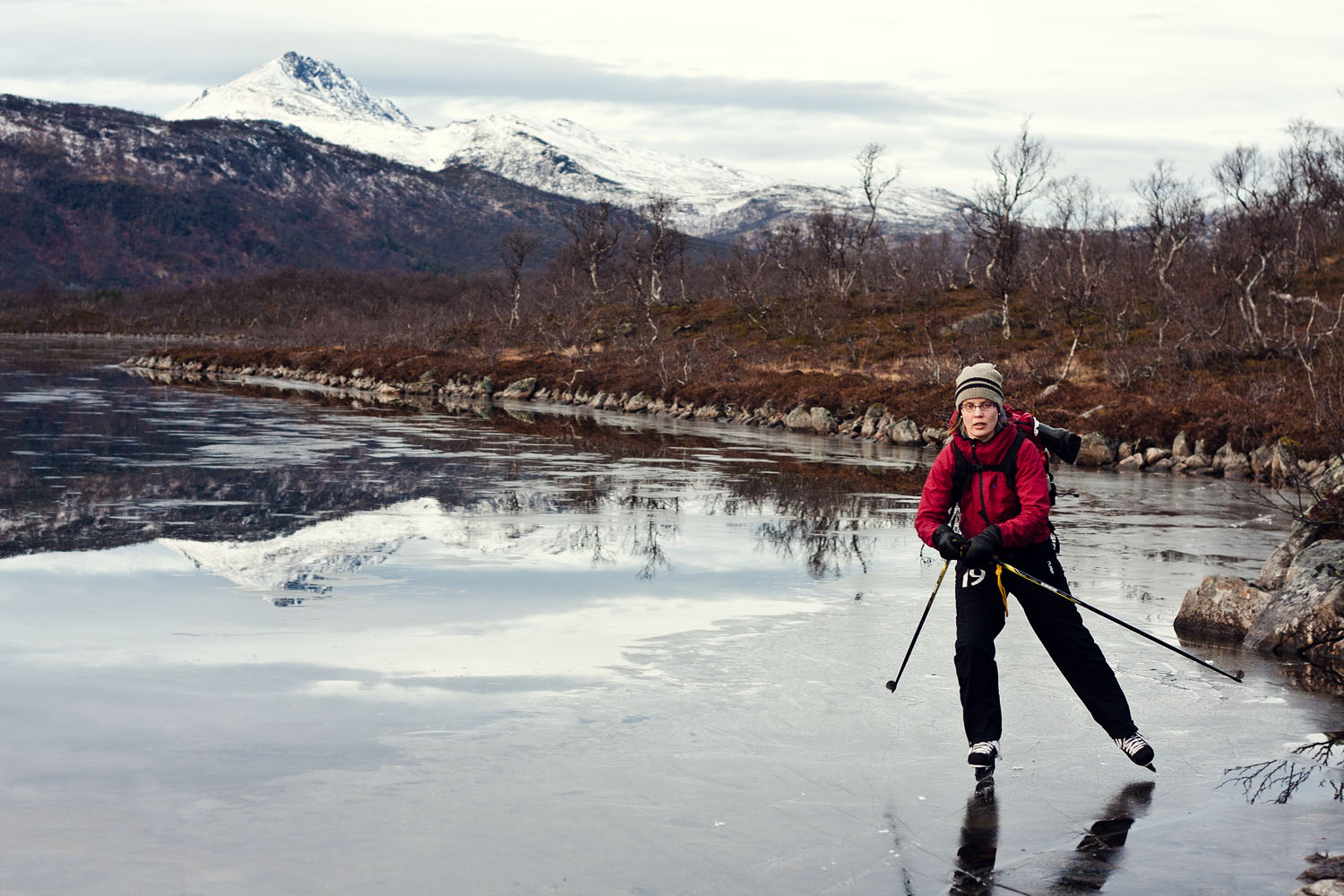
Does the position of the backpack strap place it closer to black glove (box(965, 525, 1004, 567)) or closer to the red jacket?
the red jacket

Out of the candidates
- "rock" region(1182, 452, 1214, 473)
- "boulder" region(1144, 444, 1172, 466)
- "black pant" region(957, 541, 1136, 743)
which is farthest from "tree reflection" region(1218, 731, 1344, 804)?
"boulder" region(1144, 444, 1172, 466)

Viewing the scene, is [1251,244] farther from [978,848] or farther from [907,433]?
[978,848]

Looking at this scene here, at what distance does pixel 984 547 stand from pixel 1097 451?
902 inches

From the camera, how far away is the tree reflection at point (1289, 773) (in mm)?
6043

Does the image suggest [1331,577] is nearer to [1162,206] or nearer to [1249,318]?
[1249,318]

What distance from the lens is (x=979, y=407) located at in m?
6.34

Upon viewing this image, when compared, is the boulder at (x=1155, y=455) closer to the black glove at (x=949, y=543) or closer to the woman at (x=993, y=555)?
the woman at (x=993, y=555)

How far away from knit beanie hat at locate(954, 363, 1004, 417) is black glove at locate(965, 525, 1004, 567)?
0.63 meters

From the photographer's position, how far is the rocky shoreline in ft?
79.6

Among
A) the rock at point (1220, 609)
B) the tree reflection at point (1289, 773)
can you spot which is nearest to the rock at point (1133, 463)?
the rock at point (1220, 609)

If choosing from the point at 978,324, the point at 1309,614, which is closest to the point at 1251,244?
the point at 978,324

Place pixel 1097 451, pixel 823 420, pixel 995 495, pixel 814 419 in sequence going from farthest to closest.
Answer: pixel 814 419
pixel 823 420
pixel 1097 451
pixel 995 495

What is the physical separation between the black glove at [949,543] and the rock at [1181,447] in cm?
2184

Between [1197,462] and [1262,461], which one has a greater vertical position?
[1262,461]
